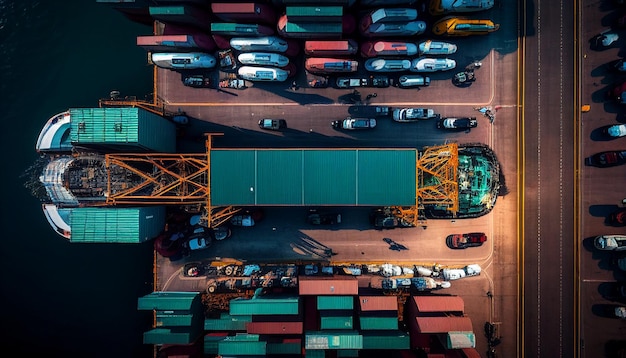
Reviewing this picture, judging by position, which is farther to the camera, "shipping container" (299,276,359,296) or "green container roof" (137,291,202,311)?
"green container roof" (137,291,202,311)

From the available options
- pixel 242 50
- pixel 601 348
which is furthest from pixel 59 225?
pixel 601 348

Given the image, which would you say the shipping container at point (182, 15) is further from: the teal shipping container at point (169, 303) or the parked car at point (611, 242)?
the parked car at point (611, 242)

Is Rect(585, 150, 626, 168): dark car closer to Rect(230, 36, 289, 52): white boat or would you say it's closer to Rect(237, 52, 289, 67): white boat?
Rect(237, 52, 289, 67): white boat

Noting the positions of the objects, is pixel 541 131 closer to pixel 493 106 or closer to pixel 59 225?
pixel 493 106

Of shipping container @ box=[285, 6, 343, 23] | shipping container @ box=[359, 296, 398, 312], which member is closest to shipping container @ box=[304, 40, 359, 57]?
shipping container @ box=[285, 6, 343, 23]

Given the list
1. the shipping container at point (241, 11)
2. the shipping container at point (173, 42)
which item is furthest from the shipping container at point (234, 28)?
the shipping container at point (173, 42)

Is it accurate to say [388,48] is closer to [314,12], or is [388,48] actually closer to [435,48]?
[435,48]
